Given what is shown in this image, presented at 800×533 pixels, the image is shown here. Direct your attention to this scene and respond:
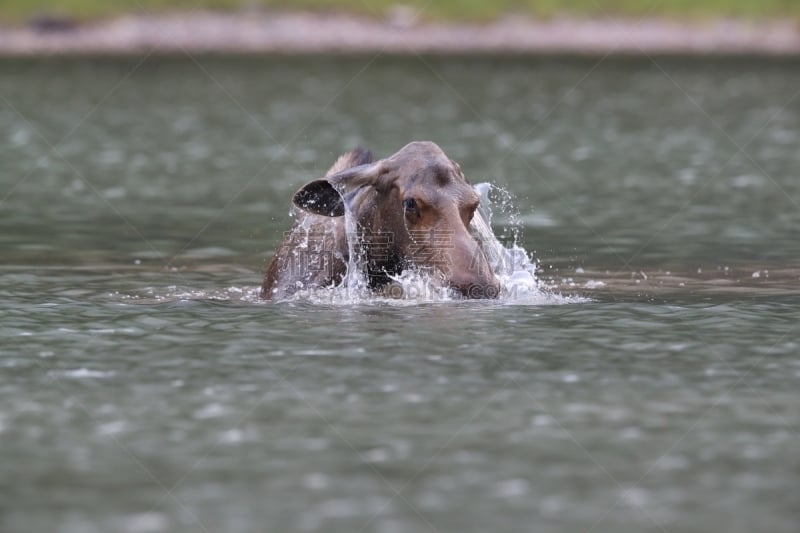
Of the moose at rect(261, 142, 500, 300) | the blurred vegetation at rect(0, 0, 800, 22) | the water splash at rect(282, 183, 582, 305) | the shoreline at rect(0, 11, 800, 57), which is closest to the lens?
the moose at rect(261, 142, 500, 300)

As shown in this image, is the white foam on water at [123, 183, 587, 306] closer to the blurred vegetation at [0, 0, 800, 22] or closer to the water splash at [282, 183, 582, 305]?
the water splash at [282, 183, 582, 305]

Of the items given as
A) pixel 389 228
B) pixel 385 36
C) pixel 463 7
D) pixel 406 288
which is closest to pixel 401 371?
pixel 389 228

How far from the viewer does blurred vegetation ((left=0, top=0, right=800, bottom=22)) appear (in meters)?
67.3

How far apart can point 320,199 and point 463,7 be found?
184 ft

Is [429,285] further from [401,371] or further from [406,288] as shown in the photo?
[401,371]

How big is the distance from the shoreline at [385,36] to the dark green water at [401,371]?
34.7 meters

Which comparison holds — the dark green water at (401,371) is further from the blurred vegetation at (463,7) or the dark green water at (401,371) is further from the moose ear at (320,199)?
the blurred vegetation at (463,7)

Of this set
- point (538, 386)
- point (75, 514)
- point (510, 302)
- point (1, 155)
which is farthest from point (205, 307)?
point (1, 155)

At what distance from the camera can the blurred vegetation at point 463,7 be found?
2650 inches

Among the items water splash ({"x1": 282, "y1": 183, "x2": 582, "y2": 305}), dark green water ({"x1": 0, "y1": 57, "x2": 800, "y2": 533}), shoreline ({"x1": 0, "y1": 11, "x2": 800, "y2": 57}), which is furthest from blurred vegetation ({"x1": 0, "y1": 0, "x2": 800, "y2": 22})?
water splash ({"x1": 282, "y1": 183, "x2": 582, "y2": 305})

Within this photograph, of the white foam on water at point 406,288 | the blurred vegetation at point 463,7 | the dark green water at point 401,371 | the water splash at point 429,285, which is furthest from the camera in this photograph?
the blurred vegetation at point 463,7

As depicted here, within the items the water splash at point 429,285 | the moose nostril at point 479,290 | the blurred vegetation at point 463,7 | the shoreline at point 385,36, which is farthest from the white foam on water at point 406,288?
the blurred vegetation at point 463,7

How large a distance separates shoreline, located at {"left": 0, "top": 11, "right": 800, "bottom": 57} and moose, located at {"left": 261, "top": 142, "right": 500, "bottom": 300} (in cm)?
4915

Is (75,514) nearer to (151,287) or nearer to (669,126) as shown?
(151,287)
